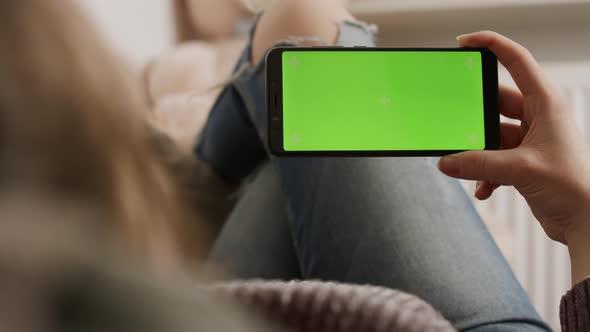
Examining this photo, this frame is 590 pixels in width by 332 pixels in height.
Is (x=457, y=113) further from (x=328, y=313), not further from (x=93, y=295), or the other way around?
(x=93, y=295)

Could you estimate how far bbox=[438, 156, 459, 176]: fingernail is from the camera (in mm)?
448

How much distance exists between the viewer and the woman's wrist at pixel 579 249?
41cm

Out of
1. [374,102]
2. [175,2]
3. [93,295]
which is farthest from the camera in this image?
[175,2]

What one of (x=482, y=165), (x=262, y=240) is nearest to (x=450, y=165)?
(x=482, y=165)

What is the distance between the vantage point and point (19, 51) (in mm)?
215

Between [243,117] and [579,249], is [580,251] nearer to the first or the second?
[579,249]

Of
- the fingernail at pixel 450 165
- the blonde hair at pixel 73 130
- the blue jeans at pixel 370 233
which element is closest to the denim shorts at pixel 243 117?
the blue jeans at pixel 370 233

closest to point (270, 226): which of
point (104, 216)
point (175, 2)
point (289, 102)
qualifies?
point (289, 102)

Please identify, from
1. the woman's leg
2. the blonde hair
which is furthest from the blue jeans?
the blonde hair

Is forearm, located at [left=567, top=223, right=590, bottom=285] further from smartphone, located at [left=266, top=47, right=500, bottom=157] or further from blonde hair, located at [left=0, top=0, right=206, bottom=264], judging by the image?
blonde hair, located at [left=0, top=0, right=206, bottom=264]

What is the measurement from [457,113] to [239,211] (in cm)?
27

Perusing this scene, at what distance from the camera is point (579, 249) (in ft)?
1.40

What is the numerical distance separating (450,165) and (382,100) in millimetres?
81

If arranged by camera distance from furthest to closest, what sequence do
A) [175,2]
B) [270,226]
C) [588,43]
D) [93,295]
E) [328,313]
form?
[175,2]
[588,43]
[270,226]
[328,313]
[93,295]
